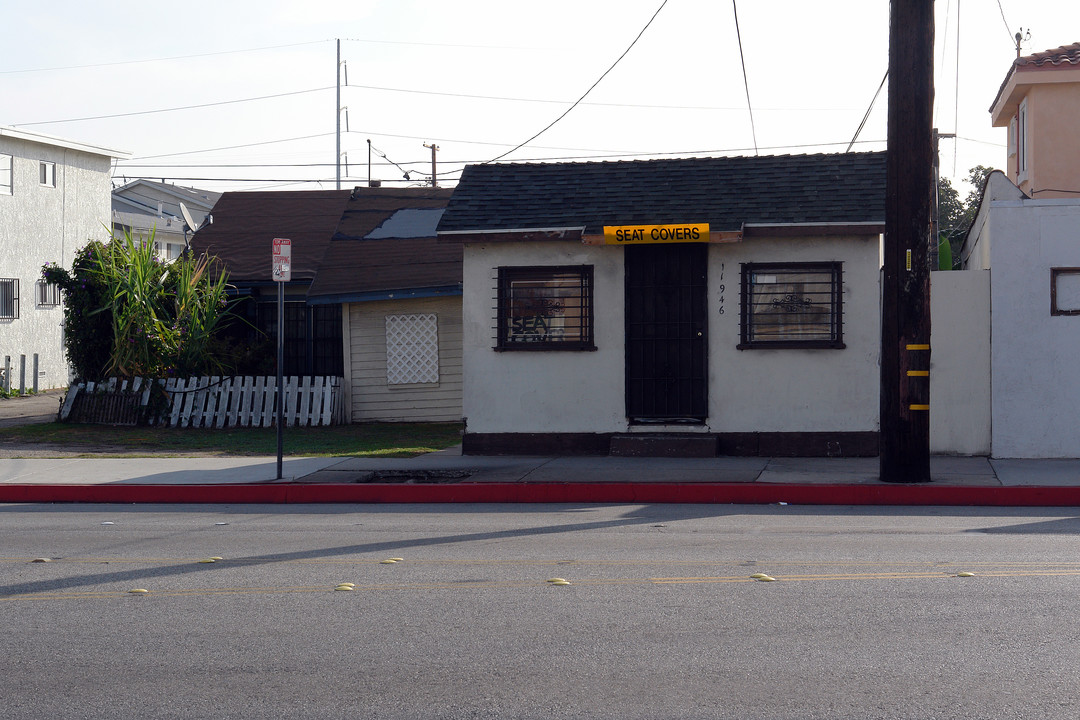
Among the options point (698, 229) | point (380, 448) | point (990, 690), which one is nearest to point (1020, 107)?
point (698, 229)

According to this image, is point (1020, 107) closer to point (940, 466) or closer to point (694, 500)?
point (940, 466)

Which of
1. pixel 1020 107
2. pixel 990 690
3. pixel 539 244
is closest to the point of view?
pixel 990 690

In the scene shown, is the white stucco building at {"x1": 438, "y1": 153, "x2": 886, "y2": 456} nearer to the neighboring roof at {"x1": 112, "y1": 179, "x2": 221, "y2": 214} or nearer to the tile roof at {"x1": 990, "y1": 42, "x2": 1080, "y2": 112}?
the tile roof at {"x1": 990, "y1": 42, "x2": 1080, "y2": 112}

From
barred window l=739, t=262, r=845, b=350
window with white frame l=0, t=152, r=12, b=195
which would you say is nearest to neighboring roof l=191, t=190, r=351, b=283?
window with white frame l=0, t=152, r=12, b=195

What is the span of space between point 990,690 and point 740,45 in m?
17.6

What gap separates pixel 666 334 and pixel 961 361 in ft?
12.7

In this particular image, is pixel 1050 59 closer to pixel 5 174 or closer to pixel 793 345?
pixel 793 345

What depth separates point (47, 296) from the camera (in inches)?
1232

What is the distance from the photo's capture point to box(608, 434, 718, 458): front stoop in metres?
14.5

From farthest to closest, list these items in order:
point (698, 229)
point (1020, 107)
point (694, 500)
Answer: point (1020, 107), point (698, 229), point (694, 500)

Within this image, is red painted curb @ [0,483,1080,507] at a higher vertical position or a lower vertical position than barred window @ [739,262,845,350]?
lower

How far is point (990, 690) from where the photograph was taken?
191 inches

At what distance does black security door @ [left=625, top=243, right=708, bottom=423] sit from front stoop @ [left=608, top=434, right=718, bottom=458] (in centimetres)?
27

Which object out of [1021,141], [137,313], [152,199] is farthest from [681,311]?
[152,199]
